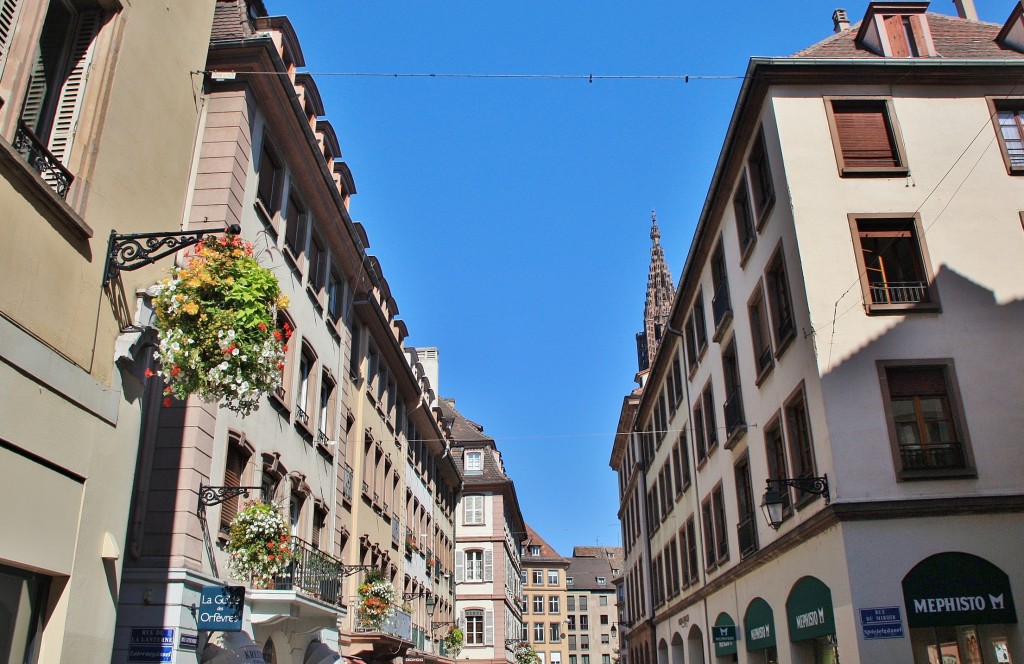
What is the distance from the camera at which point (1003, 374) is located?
16.7 metres

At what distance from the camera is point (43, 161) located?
7.59 m

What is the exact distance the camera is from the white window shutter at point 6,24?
7.14 metres

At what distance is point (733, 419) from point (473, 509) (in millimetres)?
35819

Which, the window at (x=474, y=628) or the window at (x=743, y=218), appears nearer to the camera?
the window at (x=743, y=218)

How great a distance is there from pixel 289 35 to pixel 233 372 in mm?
12395

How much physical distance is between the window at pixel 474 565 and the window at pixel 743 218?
37971 mm

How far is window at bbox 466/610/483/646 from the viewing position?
53812 mm

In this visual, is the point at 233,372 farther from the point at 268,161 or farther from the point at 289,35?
the point at 289,35

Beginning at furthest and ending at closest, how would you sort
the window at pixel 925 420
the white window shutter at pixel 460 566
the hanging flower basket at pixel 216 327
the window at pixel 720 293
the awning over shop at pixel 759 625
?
the white window shutter at pixel 460 566 → the window at pixel 720 293 → the awning over shop at pixel 759 625 → the window at pixel 925 420 → the hanging flower basket at pixel 216 327

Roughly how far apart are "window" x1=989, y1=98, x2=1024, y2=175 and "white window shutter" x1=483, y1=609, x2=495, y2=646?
43097 mm

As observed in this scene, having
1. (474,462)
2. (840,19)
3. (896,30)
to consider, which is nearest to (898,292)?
(896,30)

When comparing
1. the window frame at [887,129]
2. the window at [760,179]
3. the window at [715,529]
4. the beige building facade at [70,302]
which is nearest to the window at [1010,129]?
the window frame at [887,129]

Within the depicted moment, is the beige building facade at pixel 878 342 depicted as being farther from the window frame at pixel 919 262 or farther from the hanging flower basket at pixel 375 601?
the hanging flower basket at pixel 375 601

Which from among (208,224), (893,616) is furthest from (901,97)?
(208,224)
